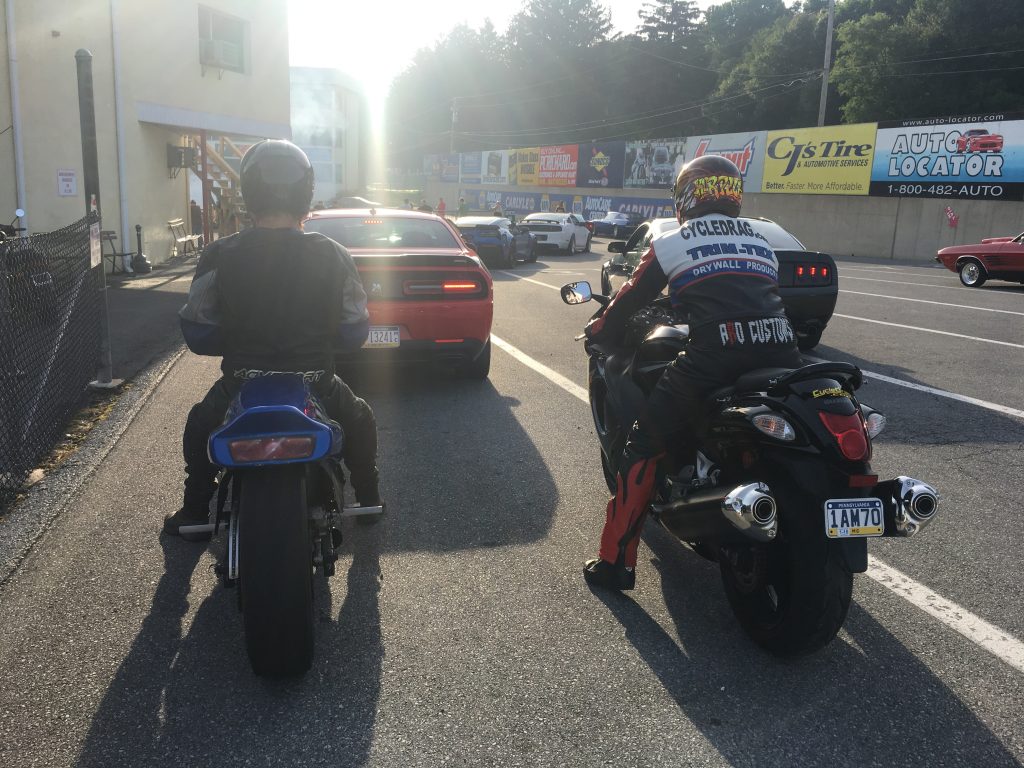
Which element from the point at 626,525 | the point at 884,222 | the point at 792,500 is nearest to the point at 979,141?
the point at 884,222

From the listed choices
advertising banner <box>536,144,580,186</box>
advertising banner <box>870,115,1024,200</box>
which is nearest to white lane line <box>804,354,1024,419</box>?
advertising banner <box>870,115,1024,200</box>

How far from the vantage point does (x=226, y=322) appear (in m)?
3.23

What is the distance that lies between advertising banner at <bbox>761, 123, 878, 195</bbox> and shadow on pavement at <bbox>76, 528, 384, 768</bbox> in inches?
1291

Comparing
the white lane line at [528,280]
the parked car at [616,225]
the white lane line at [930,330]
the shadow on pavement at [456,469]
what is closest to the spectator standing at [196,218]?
the white lane line at [528,280]

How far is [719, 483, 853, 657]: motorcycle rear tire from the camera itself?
9.38 ft

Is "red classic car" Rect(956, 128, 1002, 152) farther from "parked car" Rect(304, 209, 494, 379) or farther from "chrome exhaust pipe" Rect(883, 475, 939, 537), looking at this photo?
"chrome exhaust pipe" Rect(883, 475, 939, 537)

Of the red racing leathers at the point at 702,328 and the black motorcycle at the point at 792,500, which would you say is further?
the red racing leathers at the point at 702,328

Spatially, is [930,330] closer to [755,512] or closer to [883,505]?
[883,505]

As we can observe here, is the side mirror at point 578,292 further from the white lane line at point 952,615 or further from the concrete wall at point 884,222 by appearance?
the concrete wall at point 884,222

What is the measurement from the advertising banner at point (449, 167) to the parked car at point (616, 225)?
2899 centimetres

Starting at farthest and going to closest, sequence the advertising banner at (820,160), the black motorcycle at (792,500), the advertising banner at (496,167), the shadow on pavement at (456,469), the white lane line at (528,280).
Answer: the advertising banner at (496,167) < the advertising banner at (820,160) < the white lane line at (528,280) < the shadow on pavement at (456,469) < the black motorcycle at (792,500)

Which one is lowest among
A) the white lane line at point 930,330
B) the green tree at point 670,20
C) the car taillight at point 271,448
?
the white lane line at point 930,330

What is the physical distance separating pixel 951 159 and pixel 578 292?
29795mm

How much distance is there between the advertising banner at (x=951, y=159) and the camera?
27.7 metres
